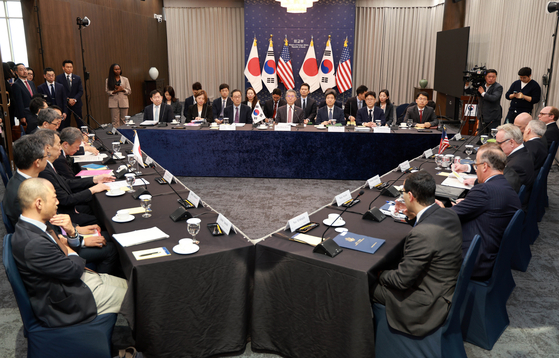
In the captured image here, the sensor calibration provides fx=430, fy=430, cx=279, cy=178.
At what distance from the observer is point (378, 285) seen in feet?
7.64

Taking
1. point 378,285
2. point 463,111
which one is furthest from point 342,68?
point 378,285

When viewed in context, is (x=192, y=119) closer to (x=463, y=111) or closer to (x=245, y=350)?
(x=245, y=350)

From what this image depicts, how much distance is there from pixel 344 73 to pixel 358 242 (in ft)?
29.2

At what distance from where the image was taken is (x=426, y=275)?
2170mm

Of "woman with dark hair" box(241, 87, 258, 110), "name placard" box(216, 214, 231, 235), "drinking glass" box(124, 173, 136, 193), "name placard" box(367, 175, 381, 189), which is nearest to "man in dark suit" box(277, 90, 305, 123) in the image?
"woman with dark hair" box(241, 87, 258, 110)

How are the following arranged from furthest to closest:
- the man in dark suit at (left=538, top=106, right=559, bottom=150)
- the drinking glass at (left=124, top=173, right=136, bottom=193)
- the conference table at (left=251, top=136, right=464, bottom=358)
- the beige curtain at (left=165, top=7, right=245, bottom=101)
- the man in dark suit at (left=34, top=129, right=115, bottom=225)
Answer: the beige curtain at (left=165, top=7, right=245, bottom=101) < the man in dark suit at (left=538, top=106, right=559, bottom=150) < the drinking glass at (left=124, top=173, right=136, bottom=193) < the man in dark suit at (left=34, top=129, right=115, bottom=225) < the conference table at (left=251, top=136, right=464, bottom=358)

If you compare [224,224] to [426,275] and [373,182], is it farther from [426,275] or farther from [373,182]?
[373,182]

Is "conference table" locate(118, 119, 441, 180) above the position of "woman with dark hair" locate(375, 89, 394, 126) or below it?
below

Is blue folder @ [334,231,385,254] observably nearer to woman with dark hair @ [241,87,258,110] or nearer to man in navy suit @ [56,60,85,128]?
woman with dark hair @ [241,87,258,110]

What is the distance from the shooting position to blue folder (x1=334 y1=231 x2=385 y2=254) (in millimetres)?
2449

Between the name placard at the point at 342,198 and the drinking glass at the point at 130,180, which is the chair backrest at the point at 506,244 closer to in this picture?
the name placard at the point at 342,198

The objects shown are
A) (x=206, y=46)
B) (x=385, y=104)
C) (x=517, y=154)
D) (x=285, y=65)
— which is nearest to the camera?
(x=517, y=154)

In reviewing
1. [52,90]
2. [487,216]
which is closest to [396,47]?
[52,90]

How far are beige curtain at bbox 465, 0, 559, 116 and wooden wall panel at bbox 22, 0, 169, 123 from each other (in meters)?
8.44
